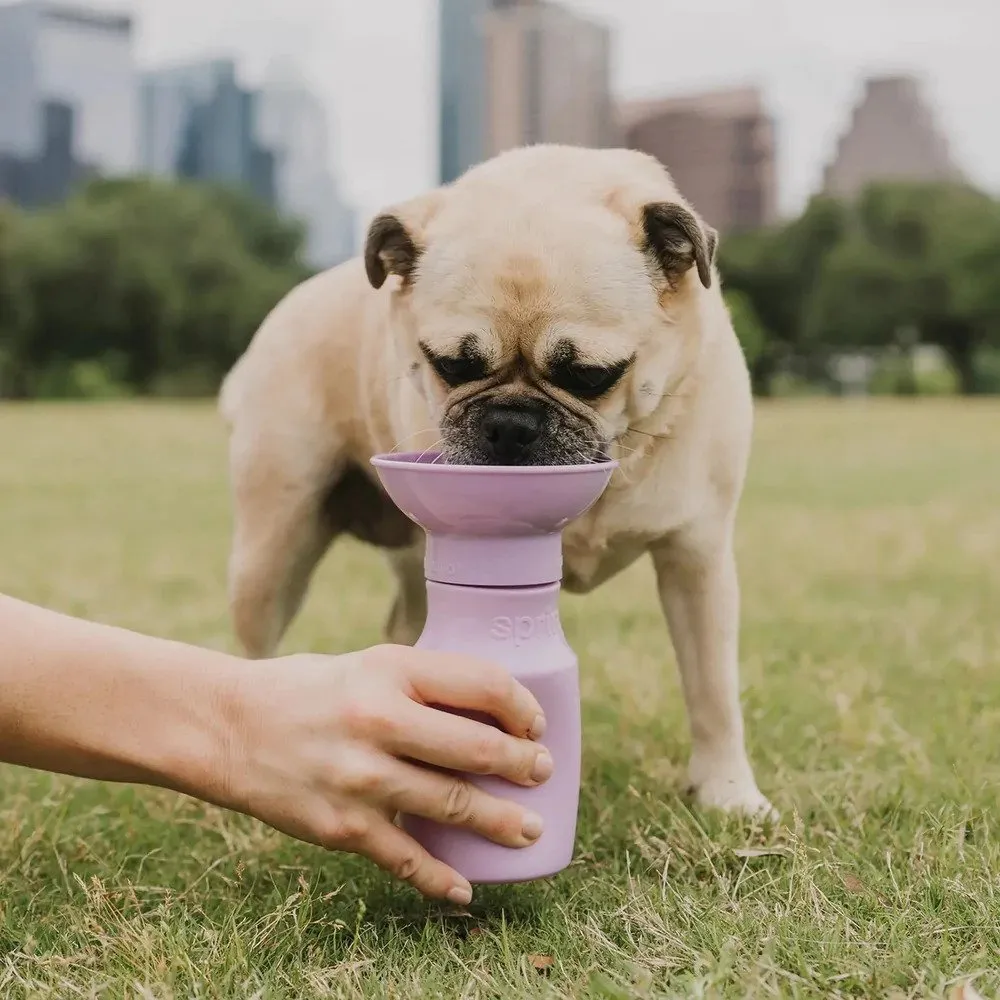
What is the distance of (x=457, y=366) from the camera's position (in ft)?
7.89

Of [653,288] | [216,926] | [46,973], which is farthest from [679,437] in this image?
[46,973]

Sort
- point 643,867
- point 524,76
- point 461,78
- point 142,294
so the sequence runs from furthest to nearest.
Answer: point 142,294
point 461,78
point 524,76
point 643,867

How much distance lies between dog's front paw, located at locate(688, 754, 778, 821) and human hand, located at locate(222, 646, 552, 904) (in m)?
0.86

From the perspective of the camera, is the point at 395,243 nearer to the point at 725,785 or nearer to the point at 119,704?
the point at 119,704

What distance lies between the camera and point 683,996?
5.20 feet

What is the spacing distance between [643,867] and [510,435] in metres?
0.83

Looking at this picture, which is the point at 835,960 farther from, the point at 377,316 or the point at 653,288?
the point at 377,316

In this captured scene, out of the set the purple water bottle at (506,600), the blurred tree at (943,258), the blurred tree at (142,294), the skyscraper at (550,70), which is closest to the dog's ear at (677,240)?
the purple water bottle at (506,600)

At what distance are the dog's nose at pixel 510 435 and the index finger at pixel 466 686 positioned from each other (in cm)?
62

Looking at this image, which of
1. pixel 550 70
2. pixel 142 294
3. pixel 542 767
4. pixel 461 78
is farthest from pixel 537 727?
pixel 142 294

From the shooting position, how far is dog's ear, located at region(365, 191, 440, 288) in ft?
8.11

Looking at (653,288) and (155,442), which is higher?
(653,288)

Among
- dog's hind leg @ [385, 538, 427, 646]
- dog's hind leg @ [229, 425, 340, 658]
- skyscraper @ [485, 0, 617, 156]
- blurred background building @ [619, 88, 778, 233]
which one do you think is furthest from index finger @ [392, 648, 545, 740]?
blurred background building @ [619, 88, 778, 233]

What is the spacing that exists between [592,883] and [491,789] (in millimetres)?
376
